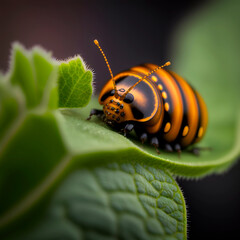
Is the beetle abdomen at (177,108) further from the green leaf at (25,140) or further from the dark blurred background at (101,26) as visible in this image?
the dark blurred background at (101,26)

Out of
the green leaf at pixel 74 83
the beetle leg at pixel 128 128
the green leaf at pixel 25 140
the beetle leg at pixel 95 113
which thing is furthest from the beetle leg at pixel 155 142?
the green leaf at pixel 25 140

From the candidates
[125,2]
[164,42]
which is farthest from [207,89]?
[125,2]

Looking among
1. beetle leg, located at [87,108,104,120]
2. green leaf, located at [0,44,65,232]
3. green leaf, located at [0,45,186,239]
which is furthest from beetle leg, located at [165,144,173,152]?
green leaf, located at [0,44,65,232]

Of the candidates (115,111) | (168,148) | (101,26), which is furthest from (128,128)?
(101,26)

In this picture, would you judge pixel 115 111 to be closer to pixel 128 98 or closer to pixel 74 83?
pixel 128 98

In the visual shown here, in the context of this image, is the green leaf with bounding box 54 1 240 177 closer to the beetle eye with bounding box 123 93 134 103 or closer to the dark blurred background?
the beetle eye with bounding box 123 93 134 103

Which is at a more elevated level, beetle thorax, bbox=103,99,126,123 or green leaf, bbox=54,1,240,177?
beetle thorax, bbox=103,99,126,123

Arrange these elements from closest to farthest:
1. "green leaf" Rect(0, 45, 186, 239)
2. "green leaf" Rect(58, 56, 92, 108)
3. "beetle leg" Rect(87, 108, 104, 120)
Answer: "green leaf" Rect(0, 45, 186, 239)
"green leaf" Rect(58, 56, 92, 108)
"beetle leg" Rect(87, 108, 104, 120)
